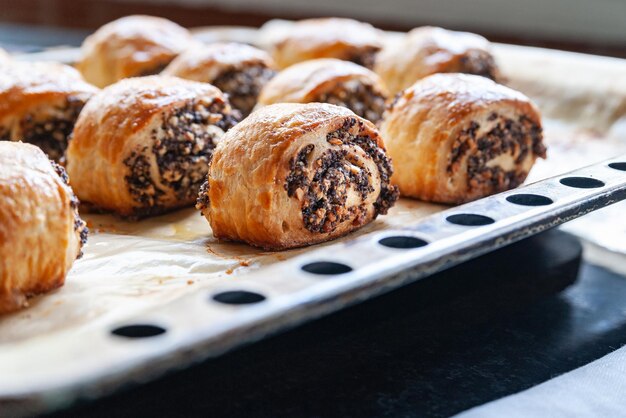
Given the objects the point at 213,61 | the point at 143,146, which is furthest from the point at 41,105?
the point at 213,61

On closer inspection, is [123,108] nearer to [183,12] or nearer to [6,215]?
[6,215]

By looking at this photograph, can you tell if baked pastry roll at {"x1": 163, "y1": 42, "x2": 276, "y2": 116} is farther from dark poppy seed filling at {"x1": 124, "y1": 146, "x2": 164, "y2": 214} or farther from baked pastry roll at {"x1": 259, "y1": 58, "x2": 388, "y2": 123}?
dark poppy seed filling at {"x1": 124, "y1": 146, "x2": 164, "y2": 214}

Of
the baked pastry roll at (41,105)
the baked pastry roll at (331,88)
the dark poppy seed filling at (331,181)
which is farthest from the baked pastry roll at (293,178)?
the baked pastry roll at (41,105)

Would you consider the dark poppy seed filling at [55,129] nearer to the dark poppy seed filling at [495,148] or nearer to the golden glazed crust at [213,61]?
the golden glazed crust at [213,61]

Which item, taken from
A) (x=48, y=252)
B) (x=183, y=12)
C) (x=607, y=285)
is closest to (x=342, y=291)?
(x=48, y=252)

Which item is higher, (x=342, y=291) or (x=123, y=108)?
(x=123, y=108)

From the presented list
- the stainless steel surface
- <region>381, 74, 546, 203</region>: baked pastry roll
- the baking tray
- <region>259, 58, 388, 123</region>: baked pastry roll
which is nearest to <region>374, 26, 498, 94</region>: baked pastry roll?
<region>259, 58, 388, 123</region>: baked pastry roll

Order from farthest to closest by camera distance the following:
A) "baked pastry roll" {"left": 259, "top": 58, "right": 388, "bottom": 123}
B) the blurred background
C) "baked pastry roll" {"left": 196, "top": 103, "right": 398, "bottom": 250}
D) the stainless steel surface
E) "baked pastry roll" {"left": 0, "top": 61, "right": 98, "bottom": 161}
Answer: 1. the blurred background
2. "baked pastry roll" {"left": 259, "top": 58, "right": 388, "bottom": 123}
3. "baked pastry roll" {"left": 0, "top": 61, "right": 98, "bottom": 161}
4. "baked pastry roll" {"left": 196, "top": 103, "right": 398, "bottom": 250}
5. the stainless steel surface
